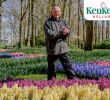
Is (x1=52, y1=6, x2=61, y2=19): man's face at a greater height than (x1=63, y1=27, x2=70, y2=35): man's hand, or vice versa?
(x1=52, y1=6, x2=61, y2=19): man's face

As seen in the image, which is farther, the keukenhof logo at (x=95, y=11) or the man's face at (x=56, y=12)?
the keukenhof logo at (x=95, y=11)

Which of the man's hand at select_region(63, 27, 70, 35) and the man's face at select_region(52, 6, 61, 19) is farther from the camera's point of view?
the man's face at select_region(52, 6, 61, 19)

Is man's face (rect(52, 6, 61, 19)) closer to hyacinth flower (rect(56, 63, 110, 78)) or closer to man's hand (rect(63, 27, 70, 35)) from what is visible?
man's hand (rect(63, 27, 70, 35))

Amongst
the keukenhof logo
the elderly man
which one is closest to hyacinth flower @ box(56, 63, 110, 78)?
the elderly man

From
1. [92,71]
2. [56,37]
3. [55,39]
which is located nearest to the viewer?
[56,37]

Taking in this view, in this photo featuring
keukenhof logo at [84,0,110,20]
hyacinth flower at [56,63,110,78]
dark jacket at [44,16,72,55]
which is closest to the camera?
dark jacket at [44,16,72,55]

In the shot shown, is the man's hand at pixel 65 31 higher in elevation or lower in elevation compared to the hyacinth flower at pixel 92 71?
higher

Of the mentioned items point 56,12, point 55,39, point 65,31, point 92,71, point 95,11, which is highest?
point 56,12

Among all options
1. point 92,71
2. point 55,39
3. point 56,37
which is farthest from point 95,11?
point 56,37

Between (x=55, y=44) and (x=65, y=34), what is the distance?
554mm

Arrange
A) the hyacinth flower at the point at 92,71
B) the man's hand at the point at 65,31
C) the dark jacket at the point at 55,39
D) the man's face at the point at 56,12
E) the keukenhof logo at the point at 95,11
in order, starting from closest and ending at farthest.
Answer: the man's hand at the point at 65,31 → the man's face at the point at 56,12 → the dark jacket at the point at 55,39 → the hyacinth flower at the point at 92,71 → the keukenhof logo at the point at 95,11

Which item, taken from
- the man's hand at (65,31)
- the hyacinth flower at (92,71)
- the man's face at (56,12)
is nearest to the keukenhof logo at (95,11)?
the hyacinth flower at (92,71)

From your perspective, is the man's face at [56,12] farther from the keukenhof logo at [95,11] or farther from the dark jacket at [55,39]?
the keukenhof logo at [95,11]

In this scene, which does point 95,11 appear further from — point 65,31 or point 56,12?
point 65,31
